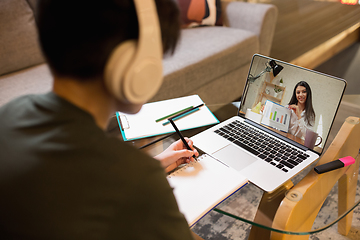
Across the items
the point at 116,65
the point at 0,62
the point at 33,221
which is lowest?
the point at 0,62

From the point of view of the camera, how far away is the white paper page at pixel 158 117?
1.02 m

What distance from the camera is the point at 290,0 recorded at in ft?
10.1

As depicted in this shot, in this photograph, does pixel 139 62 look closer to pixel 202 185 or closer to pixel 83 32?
pixel 83 32

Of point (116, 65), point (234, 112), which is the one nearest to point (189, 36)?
point (234, 112)

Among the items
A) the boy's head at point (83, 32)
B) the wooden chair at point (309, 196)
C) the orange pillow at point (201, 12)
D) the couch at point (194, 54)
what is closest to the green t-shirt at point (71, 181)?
the boy's head at point (83, 32)

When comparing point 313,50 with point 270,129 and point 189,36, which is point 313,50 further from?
point 270,129

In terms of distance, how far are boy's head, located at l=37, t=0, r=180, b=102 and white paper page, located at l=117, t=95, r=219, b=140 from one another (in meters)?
0.61

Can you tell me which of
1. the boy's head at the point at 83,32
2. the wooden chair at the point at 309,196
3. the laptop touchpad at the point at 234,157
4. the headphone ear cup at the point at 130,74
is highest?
the boy's head at the point at 83,32

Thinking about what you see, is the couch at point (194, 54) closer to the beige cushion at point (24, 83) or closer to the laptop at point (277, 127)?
the beige cushion at point (24, 83)

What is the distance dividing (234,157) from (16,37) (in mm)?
1413

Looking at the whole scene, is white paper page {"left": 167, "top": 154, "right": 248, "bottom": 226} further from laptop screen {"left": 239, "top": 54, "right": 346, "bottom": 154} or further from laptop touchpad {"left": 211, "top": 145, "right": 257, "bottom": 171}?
laptop screen {"left": 239, "top": 54, "right": 346, "bottom": 154}

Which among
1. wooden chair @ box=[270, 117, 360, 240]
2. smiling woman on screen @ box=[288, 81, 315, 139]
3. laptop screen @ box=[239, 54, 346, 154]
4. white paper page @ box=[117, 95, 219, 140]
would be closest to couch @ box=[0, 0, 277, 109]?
white paper page @ box=[117, 95, 219, 140]

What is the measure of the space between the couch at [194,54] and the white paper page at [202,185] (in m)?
0.68

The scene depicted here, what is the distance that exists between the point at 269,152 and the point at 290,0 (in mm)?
2743
